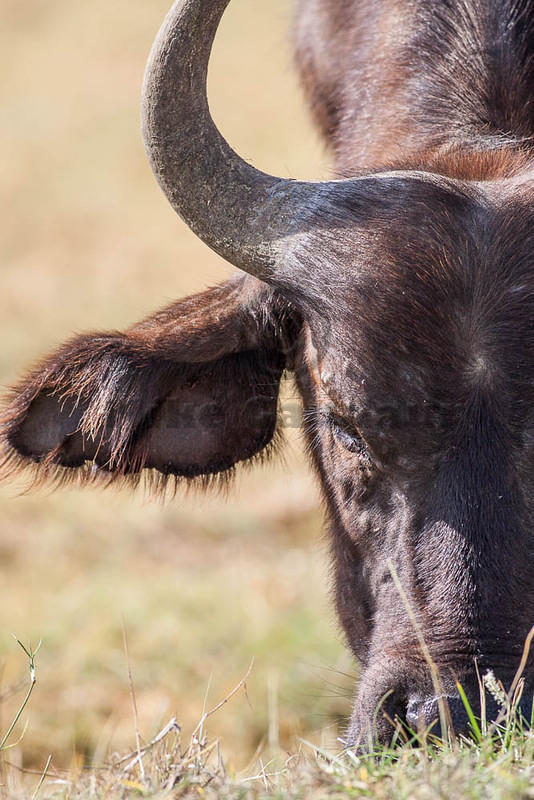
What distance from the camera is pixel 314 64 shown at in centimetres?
540

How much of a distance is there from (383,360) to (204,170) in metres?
0.83

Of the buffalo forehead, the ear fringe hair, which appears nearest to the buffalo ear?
the ear fringe hair

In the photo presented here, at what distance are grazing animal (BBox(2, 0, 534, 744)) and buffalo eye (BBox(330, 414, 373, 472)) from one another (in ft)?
0.05

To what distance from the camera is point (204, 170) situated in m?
3.33

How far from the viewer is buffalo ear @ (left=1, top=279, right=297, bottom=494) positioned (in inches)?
147

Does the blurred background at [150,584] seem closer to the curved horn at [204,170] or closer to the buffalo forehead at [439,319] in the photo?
the buffalo forehead at [439,319]

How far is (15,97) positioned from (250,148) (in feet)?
28.7

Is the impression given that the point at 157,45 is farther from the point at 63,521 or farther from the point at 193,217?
the point at 63,521

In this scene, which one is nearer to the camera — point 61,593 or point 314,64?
point 314,64

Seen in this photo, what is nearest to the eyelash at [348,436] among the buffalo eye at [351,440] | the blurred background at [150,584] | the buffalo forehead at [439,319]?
the buffalo eye at [351,440]

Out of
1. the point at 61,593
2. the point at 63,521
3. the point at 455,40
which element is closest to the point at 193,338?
the point at 455,40

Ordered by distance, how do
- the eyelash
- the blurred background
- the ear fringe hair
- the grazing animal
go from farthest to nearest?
the blurred background < the ear fringe hair < the eyelash < the grazing animal

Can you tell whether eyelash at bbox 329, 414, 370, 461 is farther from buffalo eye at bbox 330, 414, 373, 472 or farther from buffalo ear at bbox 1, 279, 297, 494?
buffalo ear at bbox 1, 279, 297, 494

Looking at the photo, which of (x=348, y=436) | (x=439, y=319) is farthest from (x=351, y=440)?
(x=439, y=319)
